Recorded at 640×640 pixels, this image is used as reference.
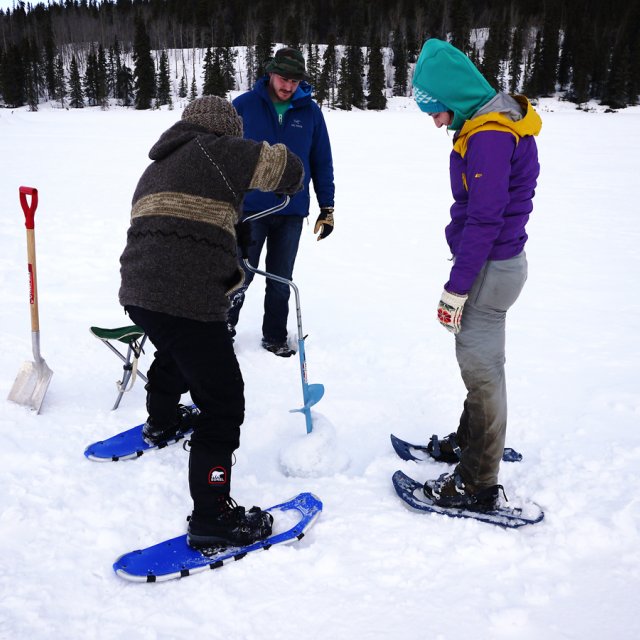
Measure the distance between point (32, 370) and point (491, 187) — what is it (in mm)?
2909

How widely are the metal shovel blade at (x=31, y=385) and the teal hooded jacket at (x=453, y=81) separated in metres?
2.79

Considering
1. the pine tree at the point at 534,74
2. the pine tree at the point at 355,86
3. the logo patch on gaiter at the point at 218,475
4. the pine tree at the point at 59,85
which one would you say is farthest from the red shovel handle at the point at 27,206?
the pine tree at the point at 59,85

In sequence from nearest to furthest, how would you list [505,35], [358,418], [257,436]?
1. [257,436]
2. [358,418]
3. [505,35]

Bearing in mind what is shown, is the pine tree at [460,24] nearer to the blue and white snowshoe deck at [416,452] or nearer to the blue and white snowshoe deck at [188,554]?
the blue and white snowshoe deck at [416,452]

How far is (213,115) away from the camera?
218cm

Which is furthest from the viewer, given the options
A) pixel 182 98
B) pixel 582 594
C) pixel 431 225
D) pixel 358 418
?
pixel 182 98

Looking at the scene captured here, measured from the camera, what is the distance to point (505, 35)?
5684cm

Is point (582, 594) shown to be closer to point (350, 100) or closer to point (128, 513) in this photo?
point (128, 513)

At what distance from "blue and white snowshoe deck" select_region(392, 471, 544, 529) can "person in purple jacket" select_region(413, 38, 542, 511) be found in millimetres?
35

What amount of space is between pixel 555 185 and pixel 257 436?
33.1 feet

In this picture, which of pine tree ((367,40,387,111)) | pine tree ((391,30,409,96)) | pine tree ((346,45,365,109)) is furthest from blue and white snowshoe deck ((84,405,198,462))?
pine tree ((391,30,409,96))

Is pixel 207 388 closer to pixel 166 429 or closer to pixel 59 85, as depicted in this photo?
pixel 166 429

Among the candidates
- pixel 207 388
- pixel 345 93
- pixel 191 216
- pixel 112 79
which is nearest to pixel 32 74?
pixel 112 79

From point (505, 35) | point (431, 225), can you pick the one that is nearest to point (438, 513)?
point (431, 225)
